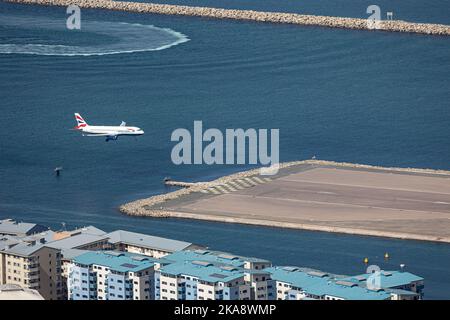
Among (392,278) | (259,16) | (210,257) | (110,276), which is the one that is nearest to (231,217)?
(210,257)

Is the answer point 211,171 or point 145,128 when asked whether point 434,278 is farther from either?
point 145,128

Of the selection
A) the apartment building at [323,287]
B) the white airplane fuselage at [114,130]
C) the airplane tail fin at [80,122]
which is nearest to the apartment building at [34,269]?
the apartment building at [323,287]

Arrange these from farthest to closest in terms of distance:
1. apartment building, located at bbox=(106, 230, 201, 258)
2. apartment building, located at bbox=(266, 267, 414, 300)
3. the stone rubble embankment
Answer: the stone rubble embankment
apartment building, located at bbox=(106, 230, 201, 258)
apartment building, located at bbox=(266, 267, 414, 300)

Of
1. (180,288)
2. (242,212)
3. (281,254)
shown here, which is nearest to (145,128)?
(242,212)

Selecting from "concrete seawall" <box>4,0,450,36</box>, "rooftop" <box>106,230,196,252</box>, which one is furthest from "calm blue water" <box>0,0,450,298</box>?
"rooftop" <box>106,230,196,252</box>

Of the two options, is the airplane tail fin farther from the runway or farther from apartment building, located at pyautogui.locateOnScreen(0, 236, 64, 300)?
apartment building, located at pyautogui.locateOnScreen(0, 236, 64, 300)

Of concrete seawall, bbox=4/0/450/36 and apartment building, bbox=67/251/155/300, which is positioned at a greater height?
concrete seawall, bbox=4/0/450/36

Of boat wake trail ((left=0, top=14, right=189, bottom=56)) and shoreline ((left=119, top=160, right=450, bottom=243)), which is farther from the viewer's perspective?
boat wake trail ((left=0, top=14, right=189, bottom=56))

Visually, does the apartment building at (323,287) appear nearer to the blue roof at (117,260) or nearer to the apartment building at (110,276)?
the apartment building at (110,276)

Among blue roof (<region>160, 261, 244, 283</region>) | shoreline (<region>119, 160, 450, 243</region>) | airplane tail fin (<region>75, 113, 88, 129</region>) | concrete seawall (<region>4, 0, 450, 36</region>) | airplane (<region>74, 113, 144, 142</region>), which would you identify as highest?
concrete seawall (<region>4, 0, 450, 36</region>)
